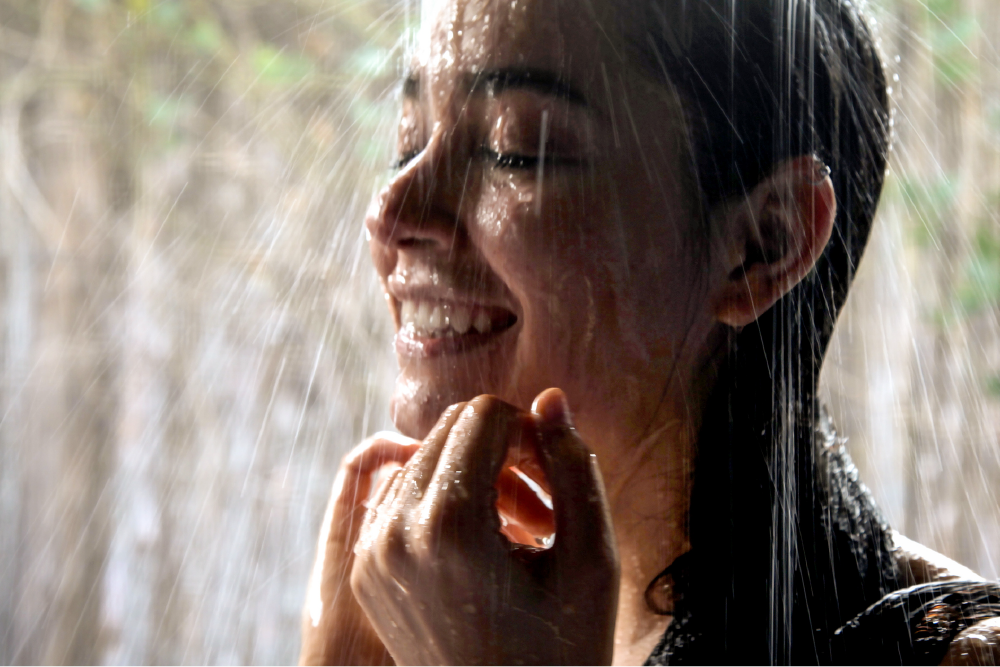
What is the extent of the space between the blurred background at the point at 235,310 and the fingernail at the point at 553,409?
0.31 meters

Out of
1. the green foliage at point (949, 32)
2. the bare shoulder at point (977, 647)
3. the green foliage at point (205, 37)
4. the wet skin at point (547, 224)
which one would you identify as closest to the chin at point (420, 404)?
the wet skin at point (547, 224)

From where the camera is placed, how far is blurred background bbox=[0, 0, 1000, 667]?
0.89 meters

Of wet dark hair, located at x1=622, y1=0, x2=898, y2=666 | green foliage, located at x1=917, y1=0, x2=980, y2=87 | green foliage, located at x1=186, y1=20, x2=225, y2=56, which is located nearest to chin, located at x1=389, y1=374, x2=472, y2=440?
wet dark hair, located at x1=622, y1=0, x2=898, y2=666

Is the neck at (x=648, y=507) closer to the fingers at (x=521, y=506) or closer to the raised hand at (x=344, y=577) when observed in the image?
the fingers at (x=521, y=506)

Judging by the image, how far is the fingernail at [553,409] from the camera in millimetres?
512

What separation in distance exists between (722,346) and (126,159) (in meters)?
1.26

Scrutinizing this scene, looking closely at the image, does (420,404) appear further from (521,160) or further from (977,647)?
(977,647)

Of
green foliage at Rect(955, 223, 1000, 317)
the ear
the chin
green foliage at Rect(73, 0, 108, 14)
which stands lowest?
the chin

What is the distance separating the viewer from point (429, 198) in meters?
0.60

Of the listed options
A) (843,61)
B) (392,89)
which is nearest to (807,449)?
(843,61)

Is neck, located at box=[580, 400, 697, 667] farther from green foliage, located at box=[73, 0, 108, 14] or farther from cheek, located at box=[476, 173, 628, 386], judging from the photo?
green foliage, located at box=[73, 0, 108, 14]

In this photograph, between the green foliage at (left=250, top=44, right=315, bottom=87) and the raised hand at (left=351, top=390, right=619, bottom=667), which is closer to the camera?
the raised hand at (left=351, top=390, right=619, bottom=667)

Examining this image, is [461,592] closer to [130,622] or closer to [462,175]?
[462,175]

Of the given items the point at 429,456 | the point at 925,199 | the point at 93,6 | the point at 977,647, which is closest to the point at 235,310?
the point at 93,6
